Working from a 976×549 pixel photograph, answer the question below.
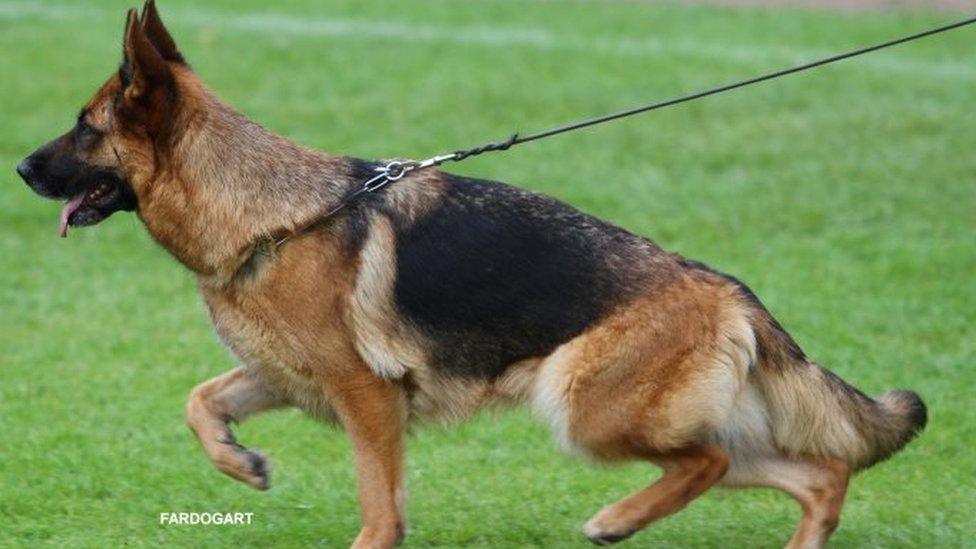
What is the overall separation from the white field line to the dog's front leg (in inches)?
396

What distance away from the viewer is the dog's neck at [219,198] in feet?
20.7

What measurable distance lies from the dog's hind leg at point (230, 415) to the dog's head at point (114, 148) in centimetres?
88

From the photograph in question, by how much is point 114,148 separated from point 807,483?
2.96 m

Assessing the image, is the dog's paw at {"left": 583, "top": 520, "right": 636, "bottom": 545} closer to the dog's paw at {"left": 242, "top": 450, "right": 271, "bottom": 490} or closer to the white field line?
the dog's paw at {"left": 242, "top": 450, "right": 271, "bottom": 490}

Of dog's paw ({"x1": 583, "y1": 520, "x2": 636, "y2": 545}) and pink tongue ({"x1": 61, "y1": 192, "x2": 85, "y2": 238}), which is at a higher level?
pink tongue ({"x1": 61, "y1": 192, "x2": 85, "y2": 238})

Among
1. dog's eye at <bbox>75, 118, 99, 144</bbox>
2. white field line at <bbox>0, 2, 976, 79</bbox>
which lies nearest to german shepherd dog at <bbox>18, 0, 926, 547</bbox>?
dog's eye at <bbox>75, 118, 99, 144</bbox>

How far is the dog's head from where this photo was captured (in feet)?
20.5

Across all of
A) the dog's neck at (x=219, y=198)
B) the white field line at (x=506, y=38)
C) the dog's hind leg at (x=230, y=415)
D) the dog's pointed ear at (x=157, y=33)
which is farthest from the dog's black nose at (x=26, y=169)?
the white field line at (x=506, y=38)

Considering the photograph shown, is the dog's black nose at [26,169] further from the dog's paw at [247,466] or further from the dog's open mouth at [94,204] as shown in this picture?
the dog's paw at [247,466]

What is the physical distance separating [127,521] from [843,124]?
915cm

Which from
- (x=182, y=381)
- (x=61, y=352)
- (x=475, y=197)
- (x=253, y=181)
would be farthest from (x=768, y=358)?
(x=61, y=352)

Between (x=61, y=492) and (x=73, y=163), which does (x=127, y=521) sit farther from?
(x=73, y=163)

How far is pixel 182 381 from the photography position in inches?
356

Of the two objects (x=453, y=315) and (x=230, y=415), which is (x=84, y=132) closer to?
(x=230, y=415)
